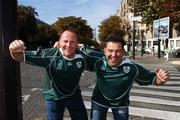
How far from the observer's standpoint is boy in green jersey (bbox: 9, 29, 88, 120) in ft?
14.9

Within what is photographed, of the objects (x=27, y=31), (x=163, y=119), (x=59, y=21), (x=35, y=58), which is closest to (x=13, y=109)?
(x=35, y=58)

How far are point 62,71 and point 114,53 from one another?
55 cm

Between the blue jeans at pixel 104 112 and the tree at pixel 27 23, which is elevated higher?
the tree at pixel 27 23

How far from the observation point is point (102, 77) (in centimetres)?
460

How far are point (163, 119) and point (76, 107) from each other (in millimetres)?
3441

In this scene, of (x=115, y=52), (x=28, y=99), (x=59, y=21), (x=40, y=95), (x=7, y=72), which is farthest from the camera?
(x=59, y=21)

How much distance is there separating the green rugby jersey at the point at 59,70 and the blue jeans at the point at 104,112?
26 cm

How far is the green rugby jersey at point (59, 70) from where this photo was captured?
455 cm

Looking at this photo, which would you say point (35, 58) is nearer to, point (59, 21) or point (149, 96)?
point (149, 96)

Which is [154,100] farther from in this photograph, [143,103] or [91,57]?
[91,57]

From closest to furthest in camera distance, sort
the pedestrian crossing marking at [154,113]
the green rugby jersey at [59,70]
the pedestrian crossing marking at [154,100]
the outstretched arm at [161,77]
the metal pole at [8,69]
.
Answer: the green rugby jersey at [59,70], the outstretched arm at [161,77], the metal pole at [8,69], the pedestrian crossing marking at [154,113], the pedestrian crossing marking at [154,100]

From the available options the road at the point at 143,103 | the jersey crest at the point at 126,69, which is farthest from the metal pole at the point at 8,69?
the road at the point at 143,103

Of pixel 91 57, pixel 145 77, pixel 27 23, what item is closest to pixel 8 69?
pixel 91 57

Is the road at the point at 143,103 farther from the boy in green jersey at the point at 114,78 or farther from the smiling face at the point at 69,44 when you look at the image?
the smiling face at the point at 69,44
